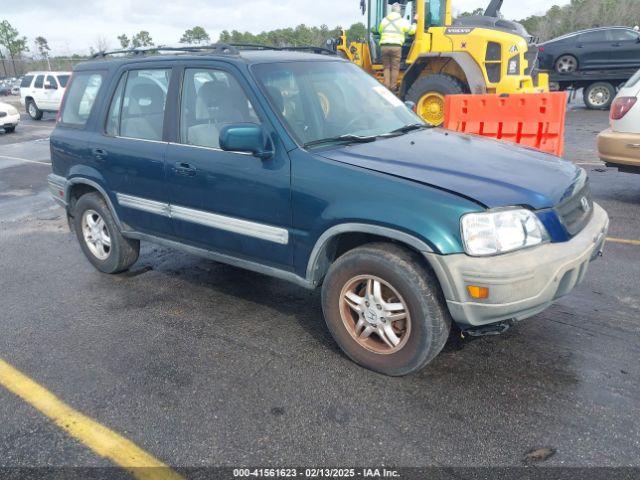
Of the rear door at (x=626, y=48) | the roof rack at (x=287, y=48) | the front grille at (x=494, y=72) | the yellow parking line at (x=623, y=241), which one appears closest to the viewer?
the roof rack at (x=287, y=48)

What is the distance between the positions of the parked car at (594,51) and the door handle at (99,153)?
15406 mm

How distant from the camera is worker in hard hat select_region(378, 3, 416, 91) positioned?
10430mm

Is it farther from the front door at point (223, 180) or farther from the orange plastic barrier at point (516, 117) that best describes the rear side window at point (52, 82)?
the front door at point (223, 180)

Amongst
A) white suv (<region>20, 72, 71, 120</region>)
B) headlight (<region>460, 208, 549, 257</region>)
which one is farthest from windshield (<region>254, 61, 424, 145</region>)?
white suv (<region>20, 72, 71, 120</region>)

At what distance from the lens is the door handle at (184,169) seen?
12.6ft

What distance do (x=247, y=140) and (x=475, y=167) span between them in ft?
4.59

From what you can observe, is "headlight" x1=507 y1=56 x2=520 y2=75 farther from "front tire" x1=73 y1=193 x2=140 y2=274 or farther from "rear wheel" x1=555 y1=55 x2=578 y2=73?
"front tire" x1=73 y1=193 x2=140 y2=274

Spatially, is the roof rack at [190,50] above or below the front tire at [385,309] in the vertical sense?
above

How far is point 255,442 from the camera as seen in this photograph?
2715mm

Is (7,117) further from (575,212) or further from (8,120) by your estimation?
(575,212)

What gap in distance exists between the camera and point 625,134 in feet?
19.4

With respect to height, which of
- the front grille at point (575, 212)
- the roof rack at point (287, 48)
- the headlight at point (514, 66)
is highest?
the roof rack at point (287, 48)

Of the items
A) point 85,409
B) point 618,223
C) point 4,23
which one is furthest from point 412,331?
point 4,23

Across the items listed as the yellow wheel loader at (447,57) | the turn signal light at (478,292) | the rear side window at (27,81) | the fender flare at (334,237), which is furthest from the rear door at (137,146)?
the rear side window at (27,81)
